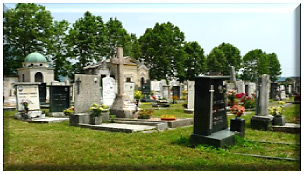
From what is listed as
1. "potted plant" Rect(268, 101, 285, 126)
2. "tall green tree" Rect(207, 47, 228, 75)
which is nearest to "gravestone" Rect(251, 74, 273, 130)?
"potted plant" Rect(268, 101, 285, 126)

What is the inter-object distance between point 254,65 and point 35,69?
42461 mm

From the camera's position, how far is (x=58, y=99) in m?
13.9

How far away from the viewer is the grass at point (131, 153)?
16.7 feet

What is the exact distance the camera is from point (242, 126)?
7.99 meters

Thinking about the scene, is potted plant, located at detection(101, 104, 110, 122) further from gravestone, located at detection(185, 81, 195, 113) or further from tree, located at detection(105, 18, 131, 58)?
tree, located at detection(105, 18, 131, 58)

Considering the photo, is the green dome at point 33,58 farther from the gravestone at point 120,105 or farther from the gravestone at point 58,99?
the gravestone at point 120,105

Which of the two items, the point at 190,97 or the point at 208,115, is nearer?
the point at 208,115

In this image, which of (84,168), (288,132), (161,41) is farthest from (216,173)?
(161,41)

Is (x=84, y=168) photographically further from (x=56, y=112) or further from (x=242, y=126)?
(x=56, y=112)

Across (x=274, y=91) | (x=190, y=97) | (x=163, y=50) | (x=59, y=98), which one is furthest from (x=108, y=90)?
(x=163, y=50)

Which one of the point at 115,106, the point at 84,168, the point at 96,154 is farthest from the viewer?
the point at 115,106

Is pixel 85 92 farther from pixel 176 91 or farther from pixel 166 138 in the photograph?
pixel 176 91

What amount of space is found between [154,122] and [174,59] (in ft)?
120

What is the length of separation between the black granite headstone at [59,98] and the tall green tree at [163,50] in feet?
104
